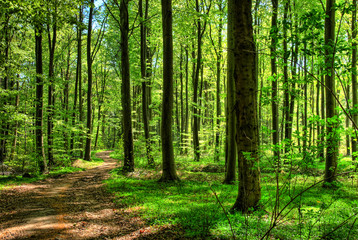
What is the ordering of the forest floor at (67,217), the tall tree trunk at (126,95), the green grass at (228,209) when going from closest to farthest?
1. the green grass at (228,209)
2. the forest floor at (67,217)
3. the tall tree trunk at (126,95)

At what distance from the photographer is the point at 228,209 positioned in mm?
5176

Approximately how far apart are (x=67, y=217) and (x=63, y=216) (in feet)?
0.51

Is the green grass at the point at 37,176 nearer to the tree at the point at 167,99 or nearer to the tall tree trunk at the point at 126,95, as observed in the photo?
the tall tree trunk at the point at 126,95

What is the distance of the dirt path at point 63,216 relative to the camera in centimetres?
466

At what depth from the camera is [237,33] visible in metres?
4.23

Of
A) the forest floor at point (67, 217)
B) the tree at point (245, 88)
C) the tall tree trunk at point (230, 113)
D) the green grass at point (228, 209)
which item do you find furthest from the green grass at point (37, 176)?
the tree at point (245, 88)

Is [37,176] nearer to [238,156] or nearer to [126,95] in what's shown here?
[126,95]

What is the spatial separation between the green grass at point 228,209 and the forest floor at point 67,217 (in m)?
0.39

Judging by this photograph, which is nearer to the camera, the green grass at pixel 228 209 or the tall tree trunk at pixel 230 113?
the green grass at pixel 228 209

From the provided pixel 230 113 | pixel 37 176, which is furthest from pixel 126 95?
pixel 37 176

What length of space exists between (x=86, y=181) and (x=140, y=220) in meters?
7.07

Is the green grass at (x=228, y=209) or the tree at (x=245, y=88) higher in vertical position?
the tree at (x=245, y=88)

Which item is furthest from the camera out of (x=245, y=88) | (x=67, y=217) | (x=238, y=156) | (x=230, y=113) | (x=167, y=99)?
(x=167, y=99)

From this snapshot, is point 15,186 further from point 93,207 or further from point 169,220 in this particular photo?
point 169,220
